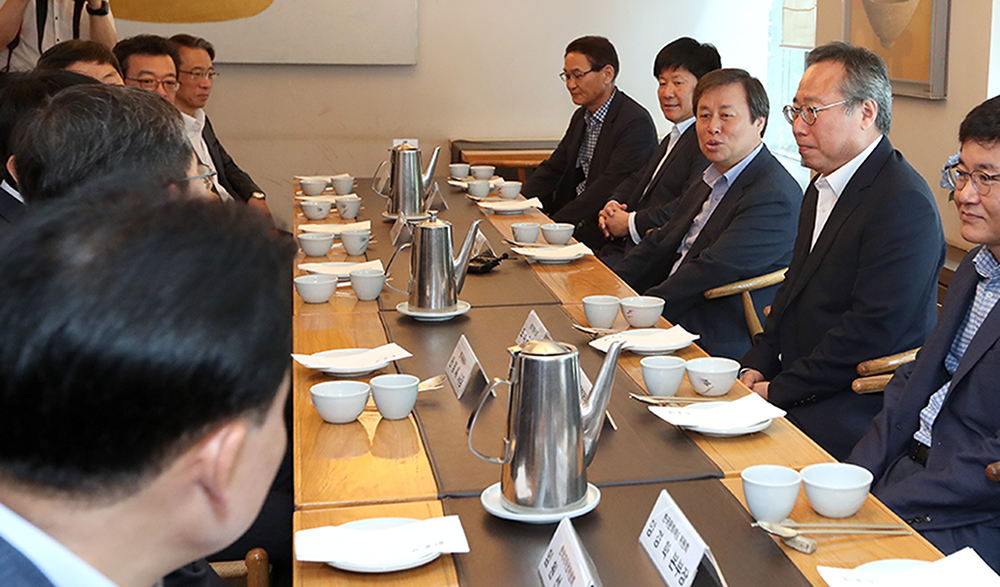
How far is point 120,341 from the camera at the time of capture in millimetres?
599

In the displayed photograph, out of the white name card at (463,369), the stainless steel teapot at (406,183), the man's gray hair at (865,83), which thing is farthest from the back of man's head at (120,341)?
the stainless steel teapot at (406,183)

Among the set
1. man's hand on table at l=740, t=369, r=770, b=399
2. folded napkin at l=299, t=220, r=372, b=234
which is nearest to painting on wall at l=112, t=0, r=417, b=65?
folded napkin at l=299, t=220, r=372, b=234

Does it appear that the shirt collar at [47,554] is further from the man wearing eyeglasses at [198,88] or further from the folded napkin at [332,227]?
the man wearing eyeglasses at [198,88]

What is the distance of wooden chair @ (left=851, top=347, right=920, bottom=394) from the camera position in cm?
228

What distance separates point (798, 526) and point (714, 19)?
5.61 m

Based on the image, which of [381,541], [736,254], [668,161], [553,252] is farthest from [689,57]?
[381,541]

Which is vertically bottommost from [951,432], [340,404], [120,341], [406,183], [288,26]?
[951,432]

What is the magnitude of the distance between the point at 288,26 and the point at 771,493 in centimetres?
532

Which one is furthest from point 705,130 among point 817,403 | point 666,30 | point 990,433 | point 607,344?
point 666,30

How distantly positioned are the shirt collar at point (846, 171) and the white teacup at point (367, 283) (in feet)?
3.99

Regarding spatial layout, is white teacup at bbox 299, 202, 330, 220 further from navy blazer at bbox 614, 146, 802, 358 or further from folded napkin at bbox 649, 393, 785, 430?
folded napkin at bbox 649, 393, 785, 430

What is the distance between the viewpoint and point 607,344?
2107 millimetres

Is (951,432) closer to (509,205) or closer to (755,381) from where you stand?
(755,381)

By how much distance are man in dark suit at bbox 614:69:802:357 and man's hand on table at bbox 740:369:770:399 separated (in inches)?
17.3
